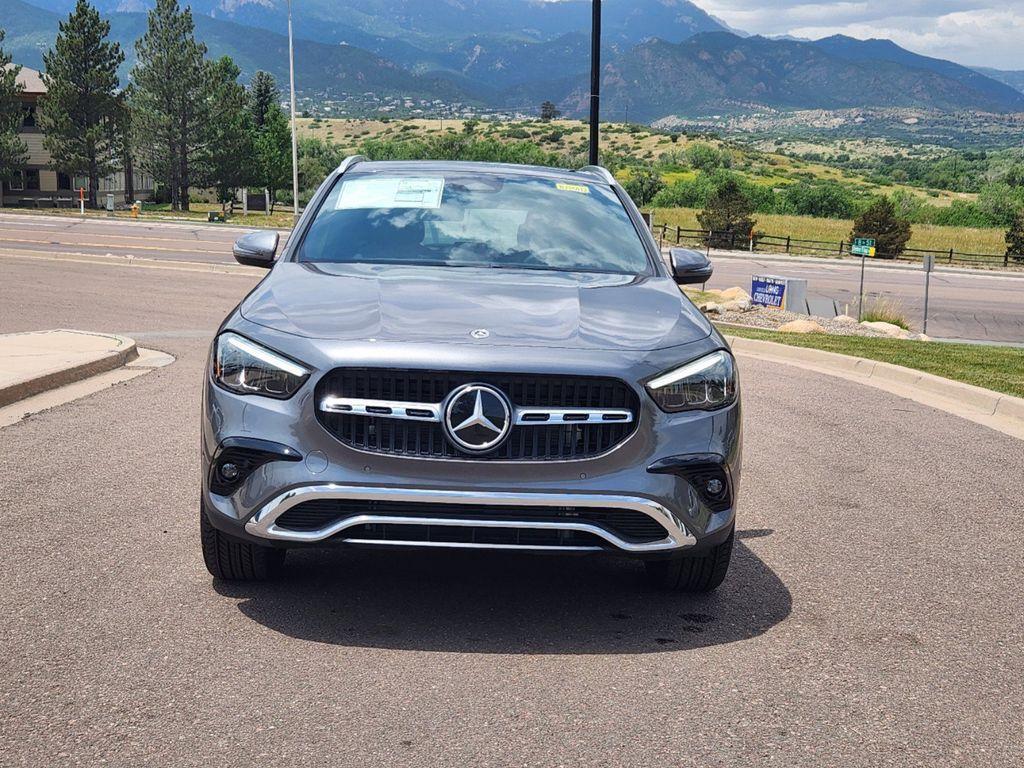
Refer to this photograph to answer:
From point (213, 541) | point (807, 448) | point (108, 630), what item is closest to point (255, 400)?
point (213, 541)

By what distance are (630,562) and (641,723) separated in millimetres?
1950

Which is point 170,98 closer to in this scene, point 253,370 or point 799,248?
point 799,248

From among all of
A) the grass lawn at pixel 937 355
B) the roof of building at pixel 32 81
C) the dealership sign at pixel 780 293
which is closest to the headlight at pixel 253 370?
the grass lawn at pixel 937 355

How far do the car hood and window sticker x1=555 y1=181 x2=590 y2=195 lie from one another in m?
1.01

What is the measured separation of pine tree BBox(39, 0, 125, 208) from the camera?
205 feet

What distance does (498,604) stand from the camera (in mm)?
4996

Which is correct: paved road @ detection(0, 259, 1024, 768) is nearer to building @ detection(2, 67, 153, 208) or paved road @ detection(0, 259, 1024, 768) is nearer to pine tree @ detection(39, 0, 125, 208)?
pine tree @ detection(39, 0, 125, 208)

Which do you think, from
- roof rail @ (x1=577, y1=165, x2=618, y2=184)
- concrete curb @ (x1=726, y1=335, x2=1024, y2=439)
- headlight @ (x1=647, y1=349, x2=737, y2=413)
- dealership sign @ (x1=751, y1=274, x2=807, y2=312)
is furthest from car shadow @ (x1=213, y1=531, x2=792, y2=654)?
dealership sign @ (x1=751, y1=274, x2=807, y2=312)

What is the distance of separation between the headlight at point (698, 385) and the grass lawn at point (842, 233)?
53.3 m

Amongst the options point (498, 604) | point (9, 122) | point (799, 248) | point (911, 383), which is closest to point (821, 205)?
point (799, 248)

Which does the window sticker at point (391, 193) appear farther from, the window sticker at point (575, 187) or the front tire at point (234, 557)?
the front tire at point (234, 557)

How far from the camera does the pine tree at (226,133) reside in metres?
71.2

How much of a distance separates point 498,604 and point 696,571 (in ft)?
2.67

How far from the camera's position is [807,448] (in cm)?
878
